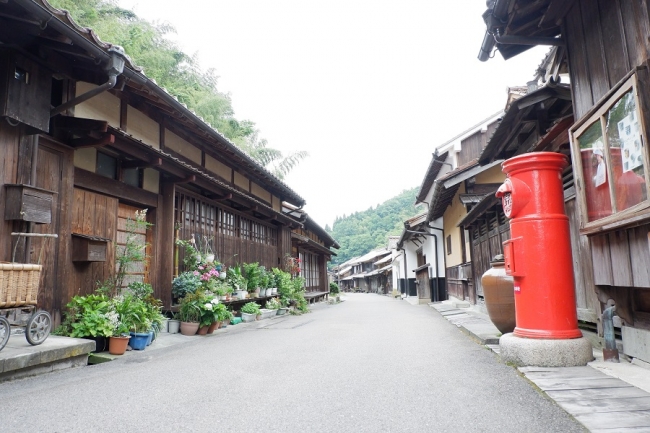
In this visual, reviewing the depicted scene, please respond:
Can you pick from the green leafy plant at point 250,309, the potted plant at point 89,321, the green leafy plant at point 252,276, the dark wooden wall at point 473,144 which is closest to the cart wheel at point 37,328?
the potted plant at point 89,321

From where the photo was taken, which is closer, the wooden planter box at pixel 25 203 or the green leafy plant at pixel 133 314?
the wooden planter box at pixel 25 203

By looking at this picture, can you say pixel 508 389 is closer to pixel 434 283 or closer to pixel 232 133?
pixel 434 283

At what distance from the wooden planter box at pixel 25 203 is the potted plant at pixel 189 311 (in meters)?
3.46

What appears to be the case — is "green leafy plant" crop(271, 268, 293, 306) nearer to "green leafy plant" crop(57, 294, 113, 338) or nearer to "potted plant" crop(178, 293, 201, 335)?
"potted plant" crop(178, 293, 201, 335)

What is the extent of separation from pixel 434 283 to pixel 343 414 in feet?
63.3

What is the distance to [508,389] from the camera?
→ 4.06 meters

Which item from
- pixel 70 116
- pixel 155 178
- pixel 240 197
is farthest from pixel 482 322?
pixel 70 116

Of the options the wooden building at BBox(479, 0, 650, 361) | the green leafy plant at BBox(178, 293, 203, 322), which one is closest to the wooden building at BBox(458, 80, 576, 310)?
the wooden building at BBox(479, 0, 650, 361)

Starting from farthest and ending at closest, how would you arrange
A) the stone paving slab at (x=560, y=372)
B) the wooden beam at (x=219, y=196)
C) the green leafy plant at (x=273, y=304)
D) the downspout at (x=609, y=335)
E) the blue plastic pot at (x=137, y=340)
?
1. the green leafy plant at (x=273, y=304)
2. the wooden beam at (x=219, y=196)
3. the blue plastic pot at (x=137, y=340)
4. the downspout at (x=609, y=335)
5. the stone paving slab at (x=560, y=372)

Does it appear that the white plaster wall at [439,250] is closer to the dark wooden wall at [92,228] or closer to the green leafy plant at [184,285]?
the green leafy plant at [184,285]

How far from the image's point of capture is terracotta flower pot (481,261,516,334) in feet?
20.7

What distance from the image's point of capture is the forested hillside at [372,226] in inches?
3413

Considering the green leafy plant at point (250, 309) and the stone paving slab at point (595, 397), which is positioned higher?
the green leafy plant at point (250, 309)

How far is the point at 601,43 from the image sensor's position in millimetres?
4449
